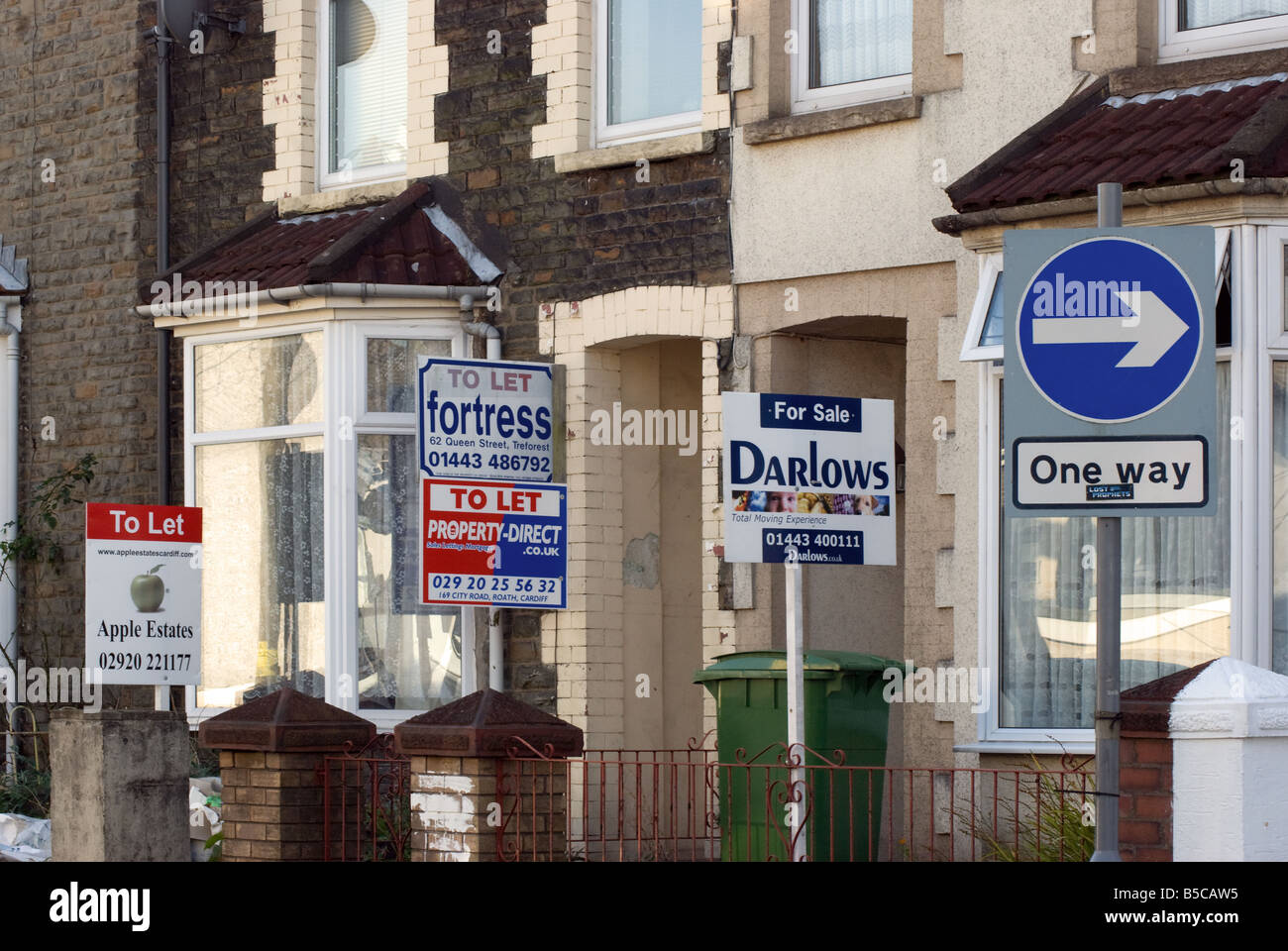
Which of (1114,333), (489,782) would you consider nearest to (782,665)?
(489,782)

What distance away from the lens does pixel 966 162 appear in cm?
1145

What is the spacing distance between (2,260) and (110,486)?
2.03 m

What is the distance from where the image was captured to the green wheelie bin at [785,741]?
988 centimetres

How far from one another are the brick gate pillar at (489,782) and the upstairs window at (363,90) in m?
5.57

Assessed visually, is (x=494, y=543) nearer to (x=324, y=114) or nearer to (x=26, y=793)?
(x=26, y=793)

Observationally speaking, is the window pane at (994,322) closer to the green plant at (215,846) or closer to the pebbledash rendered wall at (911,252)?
the pebbledash rendered wall at (911,252)

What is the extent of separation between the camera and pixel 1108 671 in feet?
20.9

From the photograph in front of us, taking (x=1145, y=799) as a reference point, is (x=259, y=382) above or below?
above

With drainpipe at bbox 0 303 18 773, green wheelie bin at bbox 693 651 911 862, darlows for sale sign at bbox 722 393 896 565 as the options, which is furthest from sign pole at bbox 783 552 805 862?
drainpipe at bbox 0 303 18 773

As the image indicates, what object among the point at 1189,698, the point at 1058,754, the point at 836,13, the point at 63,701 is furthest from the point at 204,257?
the point at 1189,698

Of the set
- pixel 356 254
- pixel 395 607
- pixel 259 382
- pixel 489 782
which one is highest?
pixel 356 254

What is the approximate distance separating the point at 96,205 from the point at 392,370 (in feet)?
10.9

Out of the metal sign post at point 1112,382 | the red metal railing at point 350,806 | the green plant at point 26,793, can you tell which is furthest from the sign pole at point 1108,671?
the green plant at point 26,793

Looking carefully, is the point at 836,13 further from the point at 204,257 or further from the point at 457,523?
the point at 204,257
